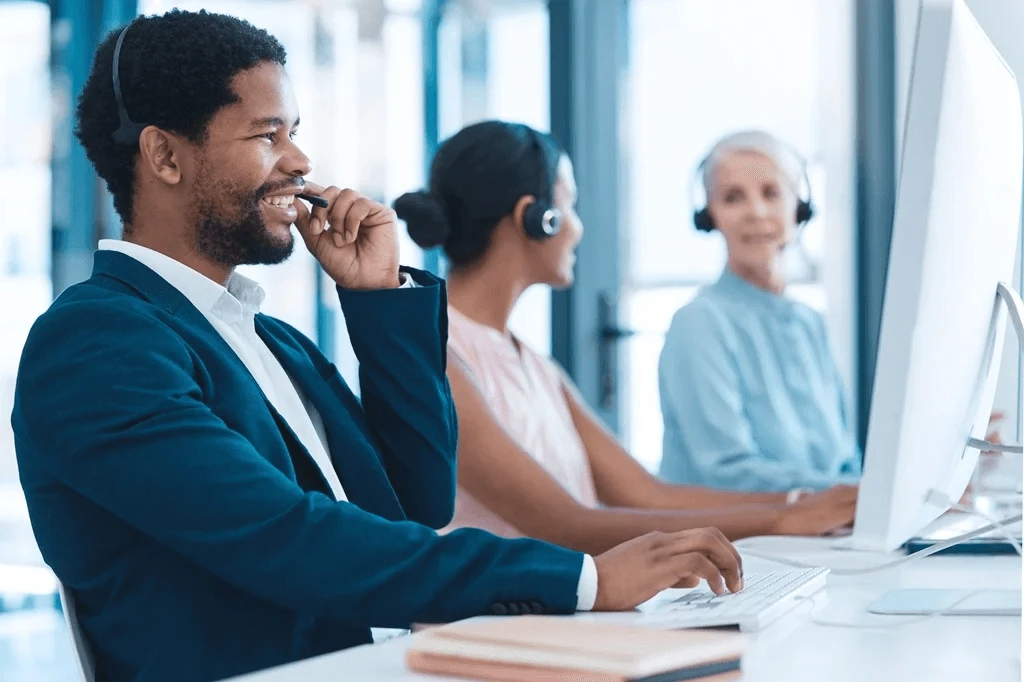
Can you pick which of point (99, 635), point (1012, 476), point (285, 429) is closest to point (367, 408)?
point (285, 429)

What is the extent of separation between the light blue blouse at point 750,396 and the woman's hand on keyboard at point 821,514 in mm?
594

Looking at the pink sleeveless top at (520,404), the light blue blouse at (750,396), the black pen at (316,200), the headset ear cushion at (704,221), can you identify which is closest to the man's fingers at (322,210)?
the black pen at (316,200)

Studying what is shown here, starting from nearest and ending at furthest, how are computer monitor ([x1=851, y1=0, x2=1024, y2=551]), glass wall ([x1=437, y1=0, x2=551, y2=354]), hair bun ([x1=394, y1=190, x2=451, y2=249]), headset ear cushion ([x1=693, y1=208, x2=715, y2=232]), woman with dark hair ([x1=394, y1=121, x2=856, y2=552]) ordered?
computer monitor ([x1=851, y1=0, x2=1024, y2=551])
woman with dark hair ([x1=394, y1=121, x2=856, y2=552])
hair bun ([x1=394, y1=190, x2=451, y2=249])
headset ear cushion ([x1=693, y1=208, x2=715, y2=232])
glass wall ([x1=437, y1=0, x2=551, y2=354])

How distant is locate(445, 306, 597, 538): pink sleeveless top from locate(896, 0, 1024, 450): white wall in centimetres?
69

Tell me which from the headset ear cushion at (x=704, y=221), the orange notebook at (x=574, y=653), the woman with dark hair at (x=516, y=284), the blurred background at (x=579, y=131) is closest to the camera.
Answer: the orange notebook at (x=574, y=653)

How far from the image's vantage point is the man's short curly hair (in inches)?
50.1

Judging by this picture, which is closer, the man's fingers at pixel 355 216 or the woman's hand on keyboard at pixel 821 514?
the man's fingers at pixel 355 216

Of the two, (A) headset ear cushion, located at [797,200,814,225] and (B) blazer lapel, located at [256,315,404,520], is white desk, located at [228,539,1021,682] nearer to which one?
(B) blazer lapel, located at [256,315,404,520]

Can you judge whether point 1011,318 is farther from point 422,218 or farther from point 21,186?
point 21,186

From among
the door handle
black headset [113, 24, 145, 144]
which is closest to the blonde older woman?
the door handle

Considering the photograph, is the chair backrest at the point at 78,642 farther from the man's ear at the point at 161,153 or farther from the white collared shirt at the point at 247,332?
the man's ear at the point at 161,153

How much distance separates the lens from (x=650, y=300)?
3752mm

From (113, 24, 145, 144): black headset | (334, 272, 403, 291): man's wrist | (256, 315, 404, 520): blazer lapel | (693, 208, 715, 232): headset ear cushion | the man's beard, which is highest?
(113, 24, 145, 144): black headset

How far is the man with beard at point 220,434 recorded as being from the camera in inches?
38.6
